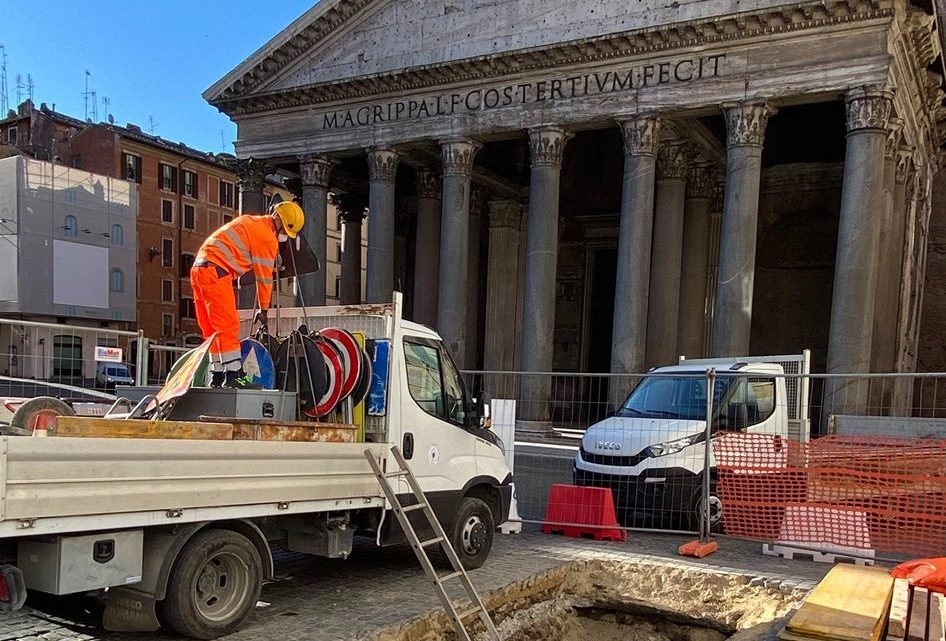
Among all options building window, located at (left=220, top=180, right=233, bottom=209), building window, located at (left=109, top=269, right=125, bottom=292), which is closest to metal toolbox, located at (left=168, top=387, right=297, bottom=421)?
building window, located at (left=109, top=269, right=125, bottom=292)

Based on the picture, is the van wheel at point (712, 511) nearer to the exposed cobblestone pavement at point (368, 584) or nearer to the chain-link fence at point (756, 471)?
the chain-link fence at point (756, 471)

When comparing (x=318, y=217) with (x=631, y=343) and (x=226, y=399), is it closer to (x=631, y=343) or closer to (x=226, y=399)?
(x=631, y=343)

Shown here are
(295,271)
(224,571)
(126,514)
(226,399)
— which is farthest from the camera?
(295,271)

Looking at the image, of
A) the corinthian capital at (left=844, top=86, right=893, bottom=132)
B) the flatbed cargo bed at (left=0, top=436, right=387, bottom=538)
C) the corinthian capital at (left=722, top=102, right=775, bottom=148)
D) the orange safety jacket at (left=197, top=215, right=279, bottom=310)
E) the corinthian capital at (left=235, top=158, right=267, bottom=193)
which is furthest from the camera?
the corinthian capital at (left=235, top=158, right=267, bottom=193)

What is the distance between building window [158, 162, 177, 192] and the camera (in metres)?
46.3

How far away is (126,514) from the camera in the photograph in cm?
423

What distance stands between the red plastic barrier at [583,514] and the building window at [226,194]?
45358mm

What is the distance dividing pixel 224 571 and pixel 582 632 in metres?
3.58

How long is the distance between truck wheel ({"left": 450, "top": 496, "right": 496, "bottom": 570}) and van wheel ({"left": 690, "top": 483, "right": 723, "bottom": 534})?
2.95 metres

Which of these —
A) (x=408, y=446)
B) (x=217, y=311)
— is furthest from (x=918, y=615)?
(x=217, y=311)

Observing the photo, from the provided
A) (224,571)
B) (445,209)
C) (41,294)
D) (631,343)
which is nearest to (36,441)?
(224,571)

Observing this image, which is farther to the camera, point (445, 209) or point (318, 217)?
point (318, 217)

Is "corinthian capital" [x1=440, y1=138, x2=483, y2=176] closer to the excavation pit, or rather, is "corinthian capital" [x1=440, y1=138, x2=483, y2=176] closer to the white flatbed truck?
the white flatbed truck

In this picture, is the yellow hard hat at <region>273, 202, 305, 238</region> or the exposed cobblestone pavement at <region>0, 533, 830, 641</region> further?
the yellow hard hat at <region>273, 202, 305, 238</region>
